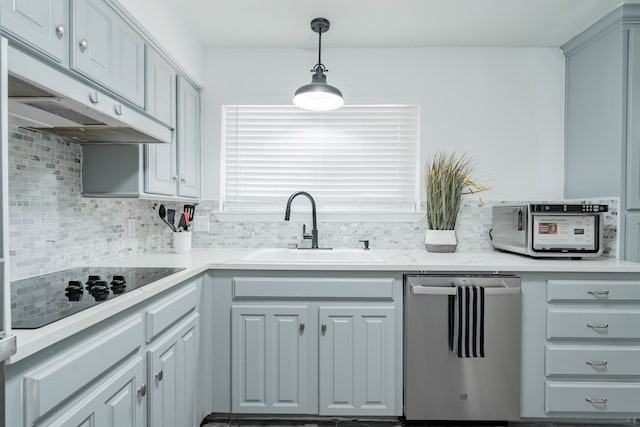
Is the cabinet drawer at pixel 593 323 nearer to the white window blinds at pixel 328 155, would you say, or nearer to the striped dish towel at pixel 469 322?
the striped dish towel at pixel 469 322

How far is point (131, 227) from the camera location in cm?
226

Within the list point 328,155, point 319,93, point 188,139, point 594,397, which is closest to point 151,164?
point 188,139

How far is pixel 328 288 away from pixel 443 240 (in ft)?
3.00

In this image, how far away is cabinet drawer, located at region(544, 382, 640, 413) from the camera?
191 centimetres

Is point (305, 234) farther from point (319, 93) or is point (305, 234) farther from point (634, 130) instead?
point (634, 130)

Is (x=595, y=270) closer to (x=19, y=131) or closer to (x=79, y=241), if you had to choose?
(x=79, y=241)

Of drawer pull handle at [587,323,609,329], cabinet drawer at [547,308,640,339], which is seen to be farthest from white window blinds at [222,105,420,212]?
drawer pull handle at [587,323,609,329]

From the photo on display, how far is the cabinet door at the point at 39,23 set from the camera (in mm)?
984

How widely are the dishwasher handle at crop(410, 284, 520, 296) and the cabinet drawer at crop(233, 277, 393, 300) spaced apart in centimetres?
15

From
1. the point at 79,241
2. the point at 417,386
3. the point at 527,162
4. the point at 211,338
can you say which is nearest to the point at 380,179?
the point at 527,162

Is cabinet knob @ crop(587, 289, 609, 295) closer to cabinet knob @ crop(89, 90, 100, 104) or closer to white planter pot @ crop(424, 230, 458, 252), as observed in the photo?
white planter pot @ crop(424, 230, 458, 252)

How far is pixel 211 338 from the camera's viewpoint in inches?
77.5

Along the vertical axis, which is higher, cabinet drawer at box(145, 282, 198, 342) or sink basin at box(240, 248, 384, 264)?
sink basin at box(240, 248, 384, 264)

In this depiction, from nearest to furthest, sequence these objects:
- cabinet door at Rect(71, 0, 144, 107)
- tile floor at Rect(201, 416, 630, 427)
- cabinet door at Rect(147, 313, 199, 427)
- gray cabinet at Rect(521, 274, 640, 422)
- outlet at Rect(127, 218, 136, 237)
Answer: cabinet door at Rect(71, 0, 144, 107) < cabinet door at Rect(147, 313, 199, 427) < gray cabinet at Rect(521, 274, 640, 422) < tile floor at Rect(201, 416, 630, 427) < outlet at Rect(127, 218, 136, 237)
